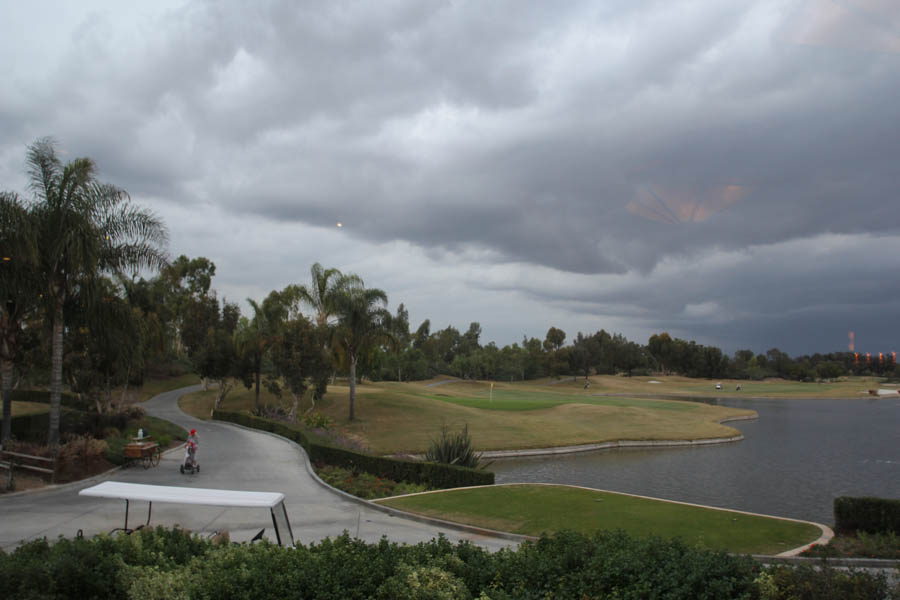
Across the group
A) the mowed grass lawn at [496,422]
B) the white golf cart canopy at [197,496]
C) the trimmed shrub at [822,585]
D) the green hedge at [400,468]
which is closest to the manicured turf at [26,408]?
the mowed grass lawn at [496,422]

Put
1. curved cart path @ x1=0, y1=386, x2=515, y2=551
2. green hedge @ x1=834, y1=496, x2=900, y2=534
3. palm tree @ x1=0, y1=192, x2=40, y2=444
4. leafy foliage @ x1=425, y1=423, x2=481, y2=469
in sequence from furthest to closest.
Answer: leafy foliage @ x1=425, y1=423, x2=481, y2=469 < palm tree @ x1=0, y1=192, x2=40, y2=444 < green hedge @ x1=834, y1=496, x2=900, y2=534 < curved cart path @ x1=0, y1=386, x2=515, y2=551

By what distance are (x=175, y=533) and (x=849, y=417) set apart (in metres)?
67.0

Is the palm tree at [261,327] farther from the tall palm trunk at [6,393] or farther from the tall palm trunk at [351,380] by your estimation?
the tall palm trunk at [6,393]

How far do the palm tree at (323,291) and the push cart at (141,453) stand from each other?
791 inches

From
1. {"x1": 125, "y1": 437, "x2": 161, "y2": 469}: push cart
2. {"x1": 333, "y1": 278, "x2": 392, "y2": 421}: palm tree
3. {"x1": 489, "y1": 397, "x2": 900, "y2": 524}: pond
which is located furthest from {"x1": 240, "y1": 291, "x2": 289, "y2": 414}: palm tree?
{"x1": 489, "y1": 397, "x2": 900, "y2": 524}: pond

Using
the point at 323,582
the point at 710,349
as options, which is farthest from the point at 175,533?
the point at 710,349

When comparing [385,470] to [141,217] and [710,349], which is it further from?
[710,349]

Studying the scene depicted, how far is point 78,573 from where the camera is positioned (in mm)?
6922

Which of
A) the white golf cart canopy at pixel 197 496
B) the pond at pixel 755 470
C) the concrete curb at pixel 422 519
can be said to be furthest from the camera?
the pond at pixel 755 470

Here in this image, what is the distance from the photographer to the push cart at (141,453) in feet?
71.1

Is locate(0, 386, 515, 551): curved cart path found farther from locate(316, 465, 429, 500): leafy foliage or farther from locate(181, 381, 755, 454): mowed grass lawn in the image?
locate(181, 381, 755, 454): mowed grass lawn

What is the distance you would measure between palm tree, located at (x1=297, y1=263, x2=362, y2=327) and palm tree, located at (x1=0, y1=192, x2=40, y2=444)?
2223 cm

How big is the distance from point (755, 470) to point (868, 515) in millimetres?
14802

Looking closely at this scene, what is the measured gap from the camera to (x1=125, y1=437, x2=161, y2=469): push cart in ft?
71.1
